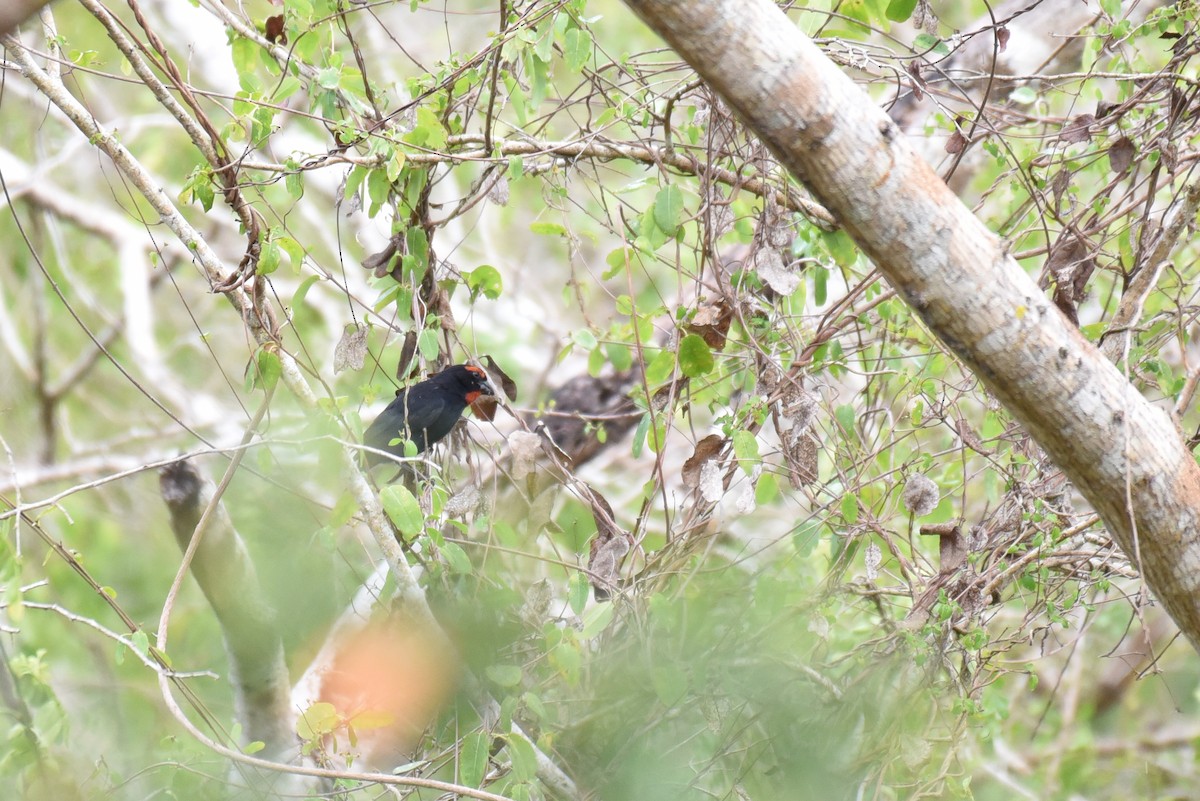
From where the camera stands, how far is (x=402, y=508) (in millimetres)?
2555

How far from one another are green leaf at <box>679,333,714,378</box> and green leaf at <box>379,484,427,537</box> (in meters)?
0.84

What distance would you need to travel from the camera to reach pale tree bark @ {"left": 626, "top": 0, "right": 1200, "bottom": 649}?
1915 mm

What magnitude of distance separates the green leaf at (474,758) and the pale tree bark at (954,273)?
1393mm

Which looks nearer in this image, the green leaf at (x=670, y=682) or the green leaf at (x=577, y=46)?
the green leaf at (x=670, y=682)

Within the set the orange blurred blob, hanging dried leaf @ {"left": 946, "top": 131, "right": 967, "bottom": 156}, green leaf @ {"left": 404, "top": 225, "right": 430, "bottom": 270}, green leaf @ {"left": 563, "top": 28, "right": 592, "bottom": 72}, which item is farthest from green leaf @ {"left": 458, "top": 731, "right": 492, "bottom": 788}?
hanging dried leaf @ {"left": 946, "top": 131, "right": 967, "bottom": 156}

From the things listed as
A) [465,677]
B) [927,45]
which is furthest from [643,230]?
[465,677]

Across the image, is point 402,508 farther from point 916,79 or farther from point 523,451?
point 916,79

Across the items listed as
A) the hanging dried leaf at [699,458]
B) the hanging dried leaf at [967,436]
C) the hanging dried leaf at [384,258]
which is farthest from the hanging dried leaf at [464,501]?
the hanging dried leaf at [967,436]

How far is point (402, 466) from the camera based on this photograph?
3.46m

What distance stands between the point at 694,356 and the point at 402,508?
2.95 ft

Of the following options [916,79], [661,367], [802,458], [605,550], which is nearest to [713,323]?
[661,367]

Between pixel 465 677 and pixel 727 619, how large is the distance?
0.70m

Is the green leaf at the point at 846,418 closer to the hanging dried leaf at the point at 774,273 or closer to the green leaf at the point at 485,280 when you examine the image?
the hanging dried leaf at the point at 774,273

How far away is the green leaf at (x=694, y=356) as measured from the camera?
2971 millimetres
